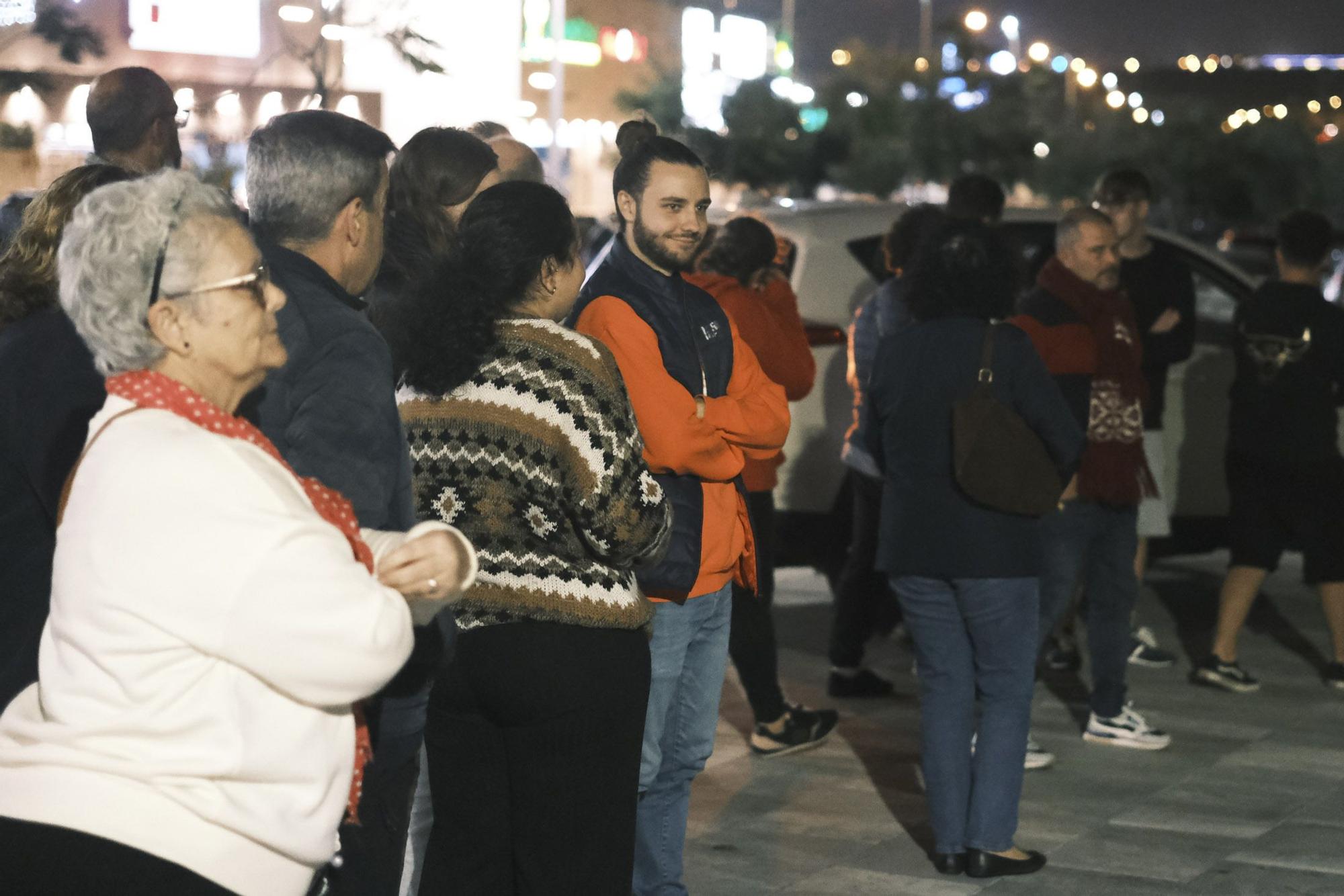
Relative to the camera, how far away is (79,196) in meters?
3.29

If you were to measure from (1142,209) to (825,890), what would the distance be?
11.8 feet

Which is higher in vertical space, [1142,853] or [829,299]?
[829,299]

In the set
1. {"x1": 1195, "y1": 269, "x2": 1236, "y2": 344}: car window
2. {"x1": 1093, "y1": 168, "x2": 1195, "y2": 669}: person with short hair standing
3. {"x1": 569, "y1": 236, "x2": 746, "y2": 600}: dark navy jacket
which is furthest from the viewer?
{"x1": 1195, "y1": 269, "x2": 1236, "y2": 344}: car window

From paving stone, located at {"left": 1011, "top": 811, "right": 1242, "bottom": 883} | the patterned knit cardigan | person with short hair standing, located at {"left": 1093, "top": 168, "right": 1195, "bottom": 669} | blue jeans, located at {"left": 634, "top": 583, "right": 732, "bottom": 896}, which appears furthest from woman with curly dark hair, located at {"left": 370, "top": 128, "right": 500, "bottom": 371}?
person with short hair standing, located at {"left": 1093, "top": 168, "right": 1195, "bottom": 669}

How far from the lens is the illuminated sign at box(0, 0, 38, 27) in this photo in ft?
19.8

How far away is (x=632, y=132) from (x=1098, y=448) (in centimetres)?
237

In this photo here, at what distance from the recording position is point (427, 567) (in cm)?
241

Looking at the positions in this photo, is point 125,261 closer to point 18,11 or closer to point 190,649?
point 190,649

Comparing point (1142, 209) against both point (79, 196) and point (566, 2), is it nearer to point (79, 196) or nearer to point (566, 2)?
point (79, 196)

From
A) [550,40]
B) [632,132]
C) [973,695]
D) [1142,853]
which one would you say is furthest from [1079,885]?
[550,40]

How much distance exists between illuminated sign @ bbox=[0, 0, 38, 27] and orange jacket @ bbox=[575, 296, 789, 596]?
3119 mm

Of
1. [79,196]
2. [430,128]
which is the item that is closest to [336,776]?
[79,196]

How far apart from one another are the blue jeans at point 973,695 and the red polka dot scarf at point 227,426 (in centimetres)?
275

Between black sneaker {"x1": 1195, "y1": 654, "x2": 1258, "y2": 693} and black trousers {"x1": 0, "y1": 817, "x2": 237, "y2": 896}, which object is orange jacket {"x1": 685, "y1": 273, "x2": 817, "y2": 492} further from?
black trousers {"x1": 0, "y1": 817, "x2": 237, "y2": 896}
